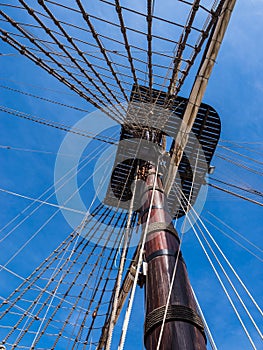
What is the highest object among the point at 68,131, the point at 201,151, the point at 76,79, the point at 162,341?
the point at 76,79

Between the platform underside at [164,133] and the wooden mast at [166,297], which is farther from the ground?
the platform underside at [164,133]

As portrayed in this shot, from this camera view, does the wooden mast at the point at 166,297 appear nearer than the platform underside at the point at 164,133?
Yes

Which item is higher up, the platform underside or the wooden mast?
the platform underside

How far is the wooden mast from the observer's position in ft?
5.20

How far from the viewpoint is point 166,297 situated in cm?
184

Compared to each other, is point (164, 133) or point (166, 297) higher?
point (164, 133)

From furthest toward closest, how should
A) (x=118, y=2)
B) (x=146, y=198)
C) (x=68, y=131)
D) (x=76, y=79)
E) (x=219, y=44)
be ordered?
(x=68, y=131) → (x=76, y=79) → (x=219, y=44) → (x=118, y=2) → (x=146, y=198)

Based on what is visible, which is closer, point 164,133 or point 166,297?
point 166,297

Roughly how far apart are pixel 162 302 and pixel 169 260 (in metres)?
0.37

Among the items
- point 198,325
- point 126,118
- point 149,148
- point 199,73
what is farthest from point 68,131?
point 198,325

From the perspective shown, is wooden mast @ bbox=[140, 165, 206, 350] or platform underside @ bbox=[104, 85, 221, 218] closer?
wooden mast @ bbox=[140, 165, 206, 350]

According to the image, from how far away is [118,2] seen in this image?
A: 11.4ft

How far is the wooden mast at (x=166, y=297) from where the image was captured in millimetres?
1584

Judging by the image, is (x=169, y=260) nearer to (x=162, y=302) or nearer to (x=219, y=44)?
(x=162, y=302)
